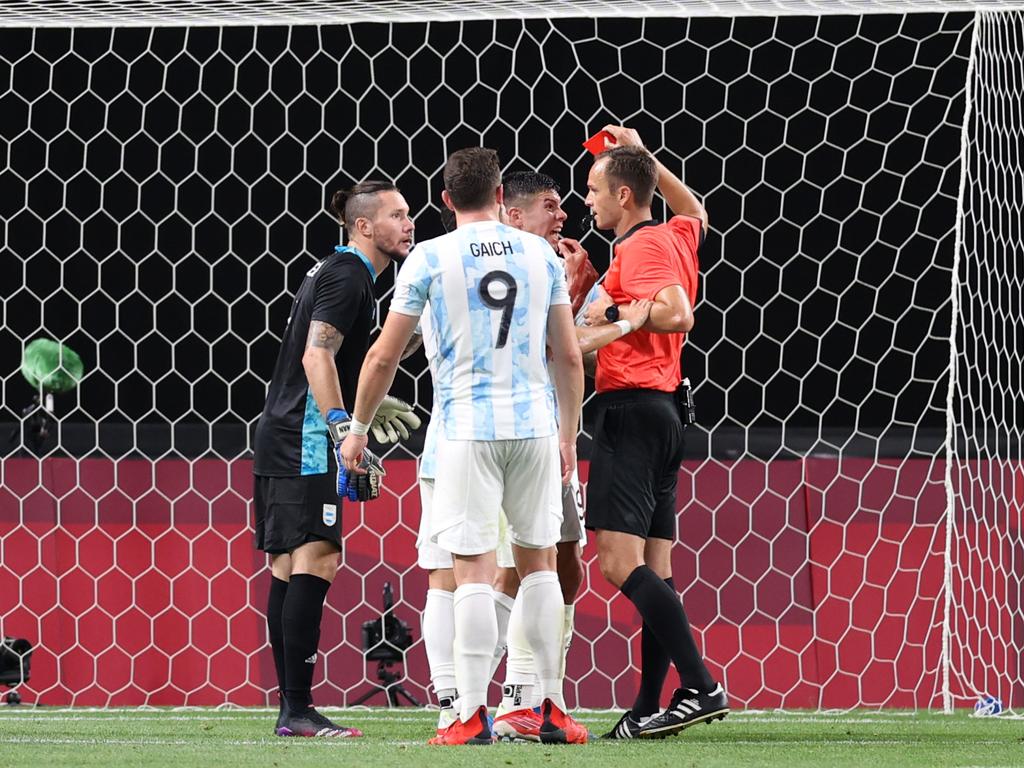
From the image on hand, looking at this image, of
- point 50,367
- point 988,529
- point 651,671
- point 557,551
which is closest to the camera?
point 651,671

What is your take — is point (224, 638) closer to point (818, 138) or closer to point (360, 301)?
point (360, 301)

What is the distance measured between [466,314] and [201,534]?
2.41m

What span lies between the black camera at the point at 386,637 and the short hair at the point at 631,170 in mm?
1894

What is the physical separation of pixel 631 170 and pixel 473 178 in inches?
27.8

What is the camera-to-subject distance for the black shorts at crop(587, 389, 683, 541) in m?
4.02

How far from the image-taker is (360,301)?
421cm

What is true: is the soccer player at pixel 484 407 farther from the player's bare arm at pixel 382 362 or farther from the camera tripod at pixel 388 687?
the camera tripod at pixel 388 687

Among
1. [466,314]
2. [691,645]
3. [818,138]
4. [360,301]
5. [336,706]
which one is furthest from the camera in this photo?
[818,138]

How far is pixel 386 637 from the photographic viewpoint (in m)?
5.32

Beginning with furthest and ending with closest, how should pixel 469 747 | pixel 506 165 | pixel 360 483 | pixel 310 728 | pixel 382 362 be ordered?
pixel 506 165 → pixel 310 728 → pixel 360 483 → pixel 382 362 → pixel 469 747

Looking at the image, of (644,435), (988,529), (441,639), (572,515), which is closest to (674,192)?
(644,435)

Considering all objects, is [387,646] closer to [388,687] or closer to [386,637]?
[386,637]

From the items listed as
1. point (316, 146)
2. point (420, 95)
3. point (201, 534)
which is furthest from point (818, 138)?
point (201, 534)

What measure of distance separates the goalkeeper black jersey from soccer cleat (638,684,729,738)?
112 cm
